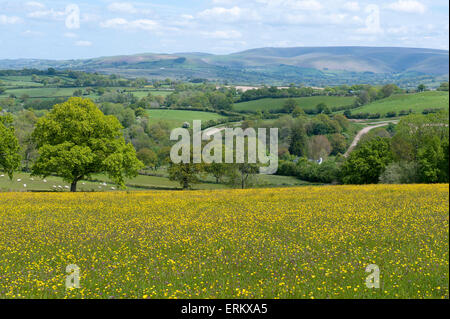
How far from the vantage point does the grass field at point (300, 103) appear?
177 m

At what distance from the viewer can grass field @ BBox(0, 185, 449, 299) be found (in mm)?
10617

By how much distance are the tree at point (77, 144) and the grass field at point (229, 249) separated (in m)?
13.5

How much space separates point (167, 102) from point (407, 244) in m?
186

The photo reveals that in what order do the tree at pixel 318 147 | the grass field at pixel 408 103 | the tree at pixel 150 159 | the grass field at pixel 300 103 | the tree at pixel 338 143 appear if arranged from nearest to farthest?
the tree at pixel 150 159 < the tree at pixel 318 147 < the tree at pixel 338 143 < the grass field at pixel 408 103 < the grass field at pixel 300 103

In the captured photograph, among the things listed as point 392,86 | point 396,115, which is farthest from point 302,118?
point 392,86

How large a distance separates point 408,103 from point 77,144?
139m

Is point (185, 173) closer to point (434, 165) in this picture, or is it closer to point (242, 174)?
point (242, 174)

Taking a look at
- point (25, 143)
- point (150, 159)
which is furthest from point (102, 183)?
point (150, 159)

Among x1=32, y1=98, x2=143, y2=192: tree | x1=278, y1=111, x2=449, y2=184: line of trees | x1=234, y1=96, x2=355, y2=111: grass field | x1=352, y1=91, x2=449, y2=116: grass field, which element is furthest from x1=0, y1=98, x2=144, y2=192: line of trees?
x1=234, y1=96, x2=355, y2=111: grass field

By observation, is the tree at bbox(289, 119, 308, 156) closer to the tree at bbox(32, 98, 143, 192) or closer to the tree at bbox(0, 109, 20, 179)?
the tree at bbox(32, 98, 143, 192)

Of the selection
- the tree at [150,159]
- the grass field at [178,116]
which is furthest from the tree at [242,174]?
the grass field at [178,116]

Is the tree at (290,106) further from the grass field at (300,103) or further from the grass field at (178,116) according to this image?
the grass field at (178,116)

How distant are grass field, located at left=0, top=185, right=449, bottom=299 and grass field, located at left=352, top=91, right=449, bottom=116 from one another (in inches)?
4985

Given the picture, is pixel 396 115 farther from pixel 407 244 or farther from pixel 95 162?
pixel 407 244
